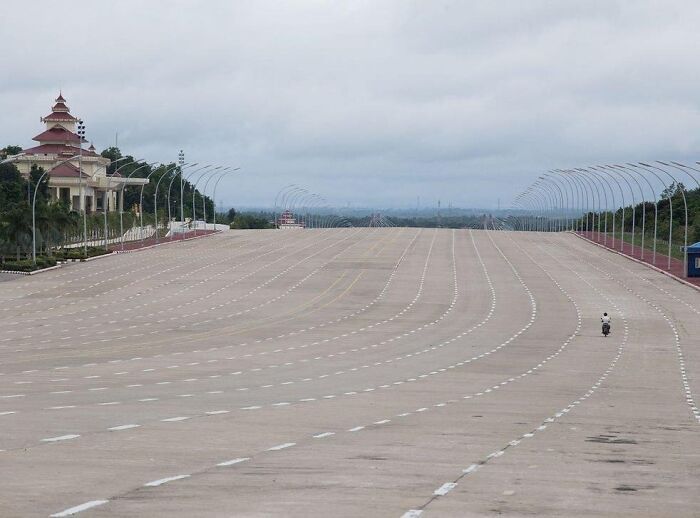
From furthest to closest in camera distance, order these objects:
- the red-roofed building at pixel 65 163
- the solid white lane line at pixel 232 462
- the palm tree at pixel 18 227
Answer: the red-roofed building at pixel 65 163 → the palm tree at pixel 18 227 → the solid white lane line at pixel 232 462

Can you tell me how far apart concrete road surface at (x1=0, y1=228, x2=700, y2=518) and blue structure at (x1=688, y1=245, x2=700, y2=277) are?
229 centimetres

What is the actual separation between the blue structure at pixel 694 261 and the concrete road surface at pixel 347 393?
2.29m

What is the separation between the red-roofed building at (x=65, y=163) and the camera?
170 metres

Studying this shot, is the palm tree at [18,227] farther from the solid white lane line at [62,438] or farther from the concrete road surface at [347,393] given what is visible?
the solid white lane line at [62,438]

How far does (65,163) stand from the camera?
171875mm

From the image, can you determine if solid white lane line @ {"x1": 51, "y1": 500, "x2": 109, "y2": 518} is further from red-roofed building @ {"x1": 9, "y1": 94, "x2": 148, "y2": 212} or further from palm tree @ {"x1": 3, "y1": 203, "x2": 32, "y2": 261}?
red-roofed building @ {"x1": 9, "y1": 94, "x2": 148, "y2": 212}

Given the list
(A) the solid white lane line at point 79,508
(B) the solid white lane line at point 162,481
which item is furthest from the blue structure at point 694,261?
(A) the solid white lane line at point 79,508

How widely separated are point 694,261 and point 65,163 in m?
100

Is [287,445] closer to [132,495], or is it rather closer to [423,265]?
[132,495]

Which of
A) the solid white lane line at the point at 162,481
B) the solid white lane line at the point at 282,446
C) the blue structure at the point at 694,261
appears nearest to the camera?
the solid white lane line at the point at 162,481

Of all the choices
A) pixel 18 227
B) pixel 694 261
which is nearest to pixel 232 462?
pixel 694 261

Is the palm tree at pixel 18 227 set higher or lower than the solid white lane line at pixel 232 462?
higher

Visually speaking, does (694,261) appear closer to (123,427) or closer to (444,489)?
(123,427)

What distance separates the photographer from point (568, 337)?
197 feet
